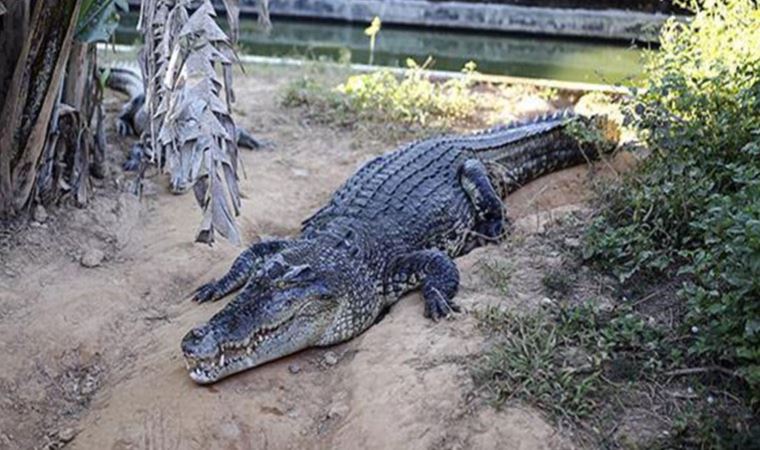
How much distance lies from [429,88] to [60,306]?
384 centimetres

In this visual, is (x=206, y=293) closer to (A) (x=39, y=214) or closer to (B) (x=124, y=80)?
(A) (x=39, y=214)

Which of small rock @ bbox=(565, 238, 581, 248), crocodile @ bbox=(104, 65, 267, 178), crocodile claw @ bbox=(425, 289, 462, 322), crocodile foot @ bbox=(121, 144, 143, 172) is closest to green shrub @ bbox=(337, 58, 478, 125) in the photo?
crocodile @ bbox=(104, 65, 267, 178)

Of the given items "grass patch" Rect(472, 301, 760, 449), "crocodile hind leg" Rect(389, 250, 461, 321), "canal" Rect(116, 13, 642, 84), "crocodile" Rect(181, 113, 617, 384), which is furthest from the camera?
"canal" Rect(116, 13, 642, 84)

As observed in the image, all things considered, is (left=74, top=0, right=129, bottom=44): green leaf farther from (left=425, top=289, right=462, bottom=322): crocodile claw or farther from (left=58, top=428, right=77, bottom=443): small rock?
(left=425, top=289, right=462, bottom=322): crocodile claw

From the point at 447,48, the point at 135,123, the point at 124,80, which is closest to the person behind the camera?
the point at 135,123

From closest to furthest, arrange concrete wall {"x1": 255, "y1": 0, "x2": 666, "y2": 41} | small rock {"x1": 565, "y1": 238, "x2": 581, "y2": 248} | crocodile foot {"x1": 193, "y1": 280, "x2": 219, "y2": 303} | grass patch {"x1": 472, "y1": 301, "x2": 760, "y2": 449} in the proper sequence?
grass patch {"x1": 472, "y1": 301, "x2": 760, "y2": 449} → small rock {"x1": 565, "y1": 238, "x2": 581, "y2": 248} → crocodile foot {"x1": 193, "y1": 280, "x2": 219, "y2": 303} → concrete wall {"x1": 255, "y1": 0, "x2": 666, "y2": 41}

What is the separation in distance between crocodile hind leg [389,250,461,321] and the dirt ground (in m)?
0.07

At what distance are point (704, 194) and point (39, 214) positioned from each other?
327 centimetres

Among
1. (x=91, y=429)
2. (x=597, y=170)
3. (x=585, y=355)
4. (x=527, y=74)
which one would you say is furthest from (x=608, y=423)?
(x=527, y=74)

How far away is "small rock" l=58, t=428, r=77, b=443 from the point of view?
3.29 m

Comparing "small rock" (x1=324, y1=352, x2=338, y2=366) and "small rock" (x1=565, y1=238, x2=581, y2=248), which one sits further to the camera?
"small rock" (x1=565, y1=238, x2=581, y2=248)

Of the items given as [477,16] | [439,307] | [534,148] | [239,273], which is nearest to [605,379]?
[439,307]

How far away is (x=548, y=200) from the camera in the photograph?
5.40 m

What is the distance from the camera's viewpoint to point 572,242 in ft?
13.1
